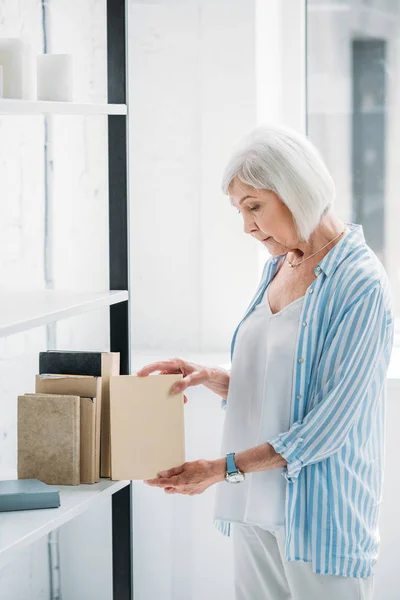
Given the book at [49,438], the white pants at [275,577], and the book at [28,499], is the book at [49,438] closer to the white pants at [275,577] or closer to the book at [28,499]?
the book at [28,499]

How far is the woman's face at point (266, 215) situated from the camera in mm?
1769

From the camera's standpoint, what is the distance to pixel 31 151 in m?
2.43

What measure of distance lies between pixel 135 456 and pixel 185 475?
11 cm

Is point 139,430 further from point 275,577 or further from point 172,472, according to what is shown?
point 275,577

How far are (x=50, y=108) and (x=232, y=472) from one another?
0.76m

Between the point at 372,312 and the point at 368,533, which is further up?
the point at 372,312

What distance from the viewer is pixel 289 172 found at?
1.73 metres

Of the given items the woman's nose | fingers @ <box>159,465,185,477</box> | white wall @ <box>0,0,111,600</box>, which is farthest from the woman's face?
white wall @ <box>0,0,111,600</box>

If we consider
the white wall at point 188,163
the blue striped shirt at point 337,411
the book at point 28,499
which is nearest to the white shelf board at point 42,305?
the book at point 28,499

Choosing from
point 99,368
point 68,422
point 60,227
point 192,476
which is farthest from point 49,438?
point 60,227

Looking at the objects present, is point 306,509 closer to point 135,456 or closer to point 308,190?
point 135,456

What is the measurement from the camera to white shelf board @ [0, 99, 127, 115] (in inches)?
61.7

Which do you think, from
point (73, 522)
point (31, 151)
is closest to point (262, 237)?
point (31, 151)

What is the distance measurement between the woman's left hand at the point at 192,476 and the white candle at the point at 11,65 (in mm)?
779
